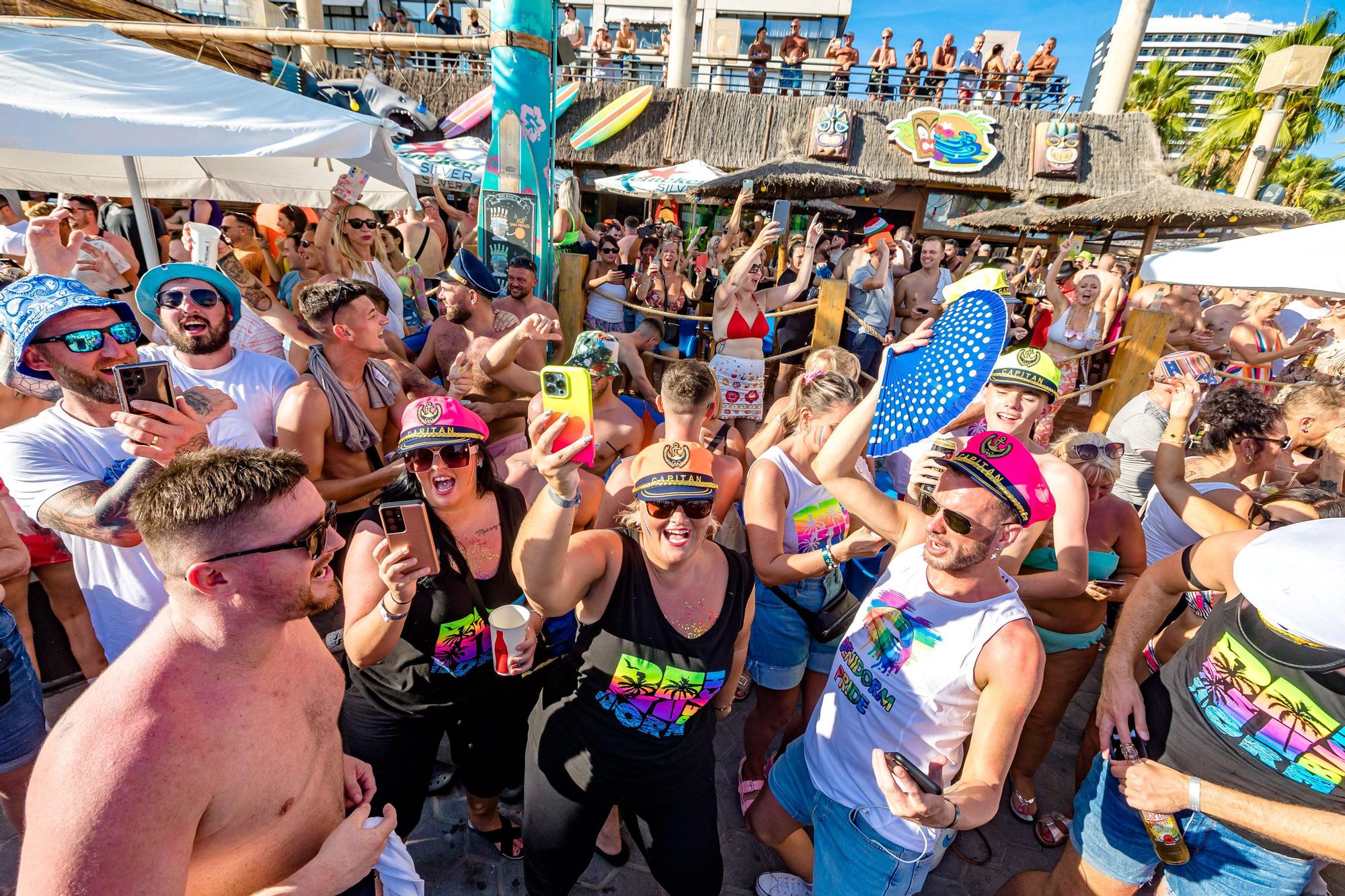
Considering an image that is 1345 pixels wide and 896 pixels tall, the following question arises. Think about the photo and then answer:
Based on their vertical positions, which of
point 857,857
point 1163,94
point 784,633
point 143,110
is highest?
point 1163,94

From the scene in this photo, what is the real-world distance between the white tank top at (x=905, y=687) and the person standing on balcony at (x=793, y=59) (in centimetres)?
1871

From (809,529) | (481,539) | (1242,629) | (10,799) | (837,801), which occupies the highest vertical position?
(1242,629)

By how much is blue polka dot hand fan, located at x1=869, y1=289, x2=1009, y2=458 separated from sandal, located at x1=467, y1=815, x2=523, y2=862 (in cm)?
241

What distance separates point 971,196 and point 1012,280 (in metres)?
6.87

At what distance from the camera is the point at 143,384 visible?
198cm

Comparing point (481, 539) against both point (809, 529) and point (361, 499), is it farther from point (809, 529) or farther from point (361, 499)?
point (809, 529)

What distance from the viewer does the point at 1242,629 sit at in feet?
6.06

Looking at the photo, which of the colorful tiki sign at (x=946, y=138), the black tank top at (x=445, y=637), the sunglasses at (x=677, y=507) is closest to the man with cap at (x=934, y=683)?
the sunglasses at (x=677, y=507)

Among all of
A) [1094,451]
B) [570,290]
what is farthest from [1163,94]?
[1094,451]

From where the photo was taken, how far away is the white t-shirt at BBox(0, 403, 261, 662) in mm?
2072

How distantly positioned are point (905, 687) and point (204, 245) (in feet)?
14.0

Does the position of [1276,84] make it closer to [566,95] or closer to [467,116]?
[566,95]

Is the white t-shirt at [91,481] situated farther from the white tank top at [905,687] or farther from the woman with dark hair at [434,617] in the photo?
the white tank top at [905,687]

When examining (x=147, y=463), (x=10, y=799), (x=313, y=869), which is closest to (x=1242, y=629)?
(x=313, y=869)
